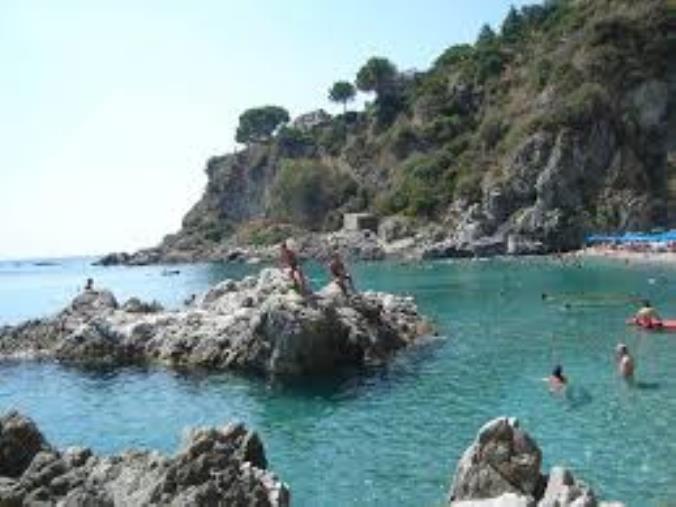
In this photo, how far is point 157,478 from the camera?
21453mm

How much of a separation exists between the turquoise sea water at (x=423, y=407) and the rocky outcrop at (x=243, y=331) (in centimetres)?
138

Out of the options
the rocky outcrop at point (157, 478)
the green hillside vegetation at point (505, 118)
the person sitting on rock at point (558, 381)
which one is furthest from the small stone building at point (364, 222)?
the rocky outcrop at point (157, 478)

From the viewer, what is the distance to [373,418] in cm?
3666

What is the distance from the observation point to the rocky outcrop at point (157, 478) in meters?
20.4

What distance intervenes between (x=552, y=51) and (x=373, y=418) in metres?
139

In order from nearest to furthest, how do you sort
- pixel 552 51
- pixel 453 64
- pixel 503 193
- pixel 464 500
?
pixel 464 500, pixel 503 193, pixel 552 51, pixel 453 64

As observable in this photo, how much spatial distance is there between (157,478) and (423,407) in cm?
1784

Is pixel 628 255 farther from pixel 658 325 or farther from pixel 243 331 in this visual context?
pixel 243 331

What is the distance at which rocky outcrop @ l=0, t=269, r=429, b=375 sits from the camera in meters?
45.2

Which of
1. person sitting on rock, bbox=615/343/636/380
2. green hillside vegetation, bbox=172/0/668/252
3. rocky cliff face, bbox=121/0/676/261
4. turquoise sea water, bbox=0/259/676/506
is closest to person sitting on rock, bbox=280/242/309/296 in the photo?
turquoise sea water, bbox=0/259/676/506

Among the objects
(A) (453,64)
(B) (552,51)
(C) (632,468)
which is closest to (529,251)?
(B) (552,51)

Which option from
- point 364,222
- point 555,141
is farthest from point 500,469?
point 364,222

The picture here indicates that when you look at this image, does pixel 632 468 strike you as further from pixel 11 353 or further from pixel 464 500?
pixel 11 353

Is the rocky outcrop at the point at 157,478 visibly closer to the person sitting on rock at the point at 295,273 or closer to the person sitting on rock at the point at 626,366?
the person sitting on rock at the point at 626,366
